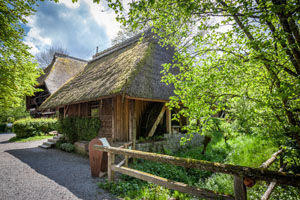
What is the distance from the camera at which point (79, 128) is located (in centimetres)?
849

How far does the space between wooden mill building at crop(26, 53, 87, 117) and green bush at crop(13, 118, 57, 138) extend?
303cm

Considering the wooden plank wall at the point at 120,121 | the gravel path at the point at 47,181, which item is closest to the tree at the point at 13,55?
the gravel path at the point at 47,181

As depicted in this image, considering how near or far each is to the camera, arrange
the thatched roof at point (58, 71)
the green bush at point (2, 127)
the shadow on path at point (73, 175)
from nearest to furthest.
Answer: the shadow on path at point (73, 175) < the thatched roof at point (58, 71) < the green bush at point (2, 127)

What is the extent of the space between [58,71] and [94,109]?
12.1m

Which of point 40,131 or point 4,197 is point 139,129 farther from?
point 40,131

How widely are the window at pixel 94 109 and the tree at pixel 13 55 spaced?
3.38 meters

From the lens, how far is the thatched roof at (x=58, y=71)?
15.6 metres

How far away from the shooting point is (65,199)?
Result: 3297mm

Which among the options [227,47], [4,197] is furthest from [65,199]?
[227,47]

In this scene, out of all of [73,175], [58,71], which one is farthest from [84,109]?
[58,71]

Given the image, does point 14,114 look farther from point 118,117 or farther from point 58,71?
point 118,117

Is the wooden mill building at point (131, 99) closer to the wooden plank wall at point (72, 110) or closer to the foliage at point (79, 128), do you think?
the wooden plank wall at point (72, 110)

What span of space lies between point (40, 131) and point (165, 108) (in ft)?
36.6

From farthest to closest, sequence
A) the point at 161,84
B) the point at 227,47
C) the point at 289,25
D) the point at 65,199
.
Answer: the point at 161,84 → the point at 65,199 → the point at 227,47 → the point at 289,25
